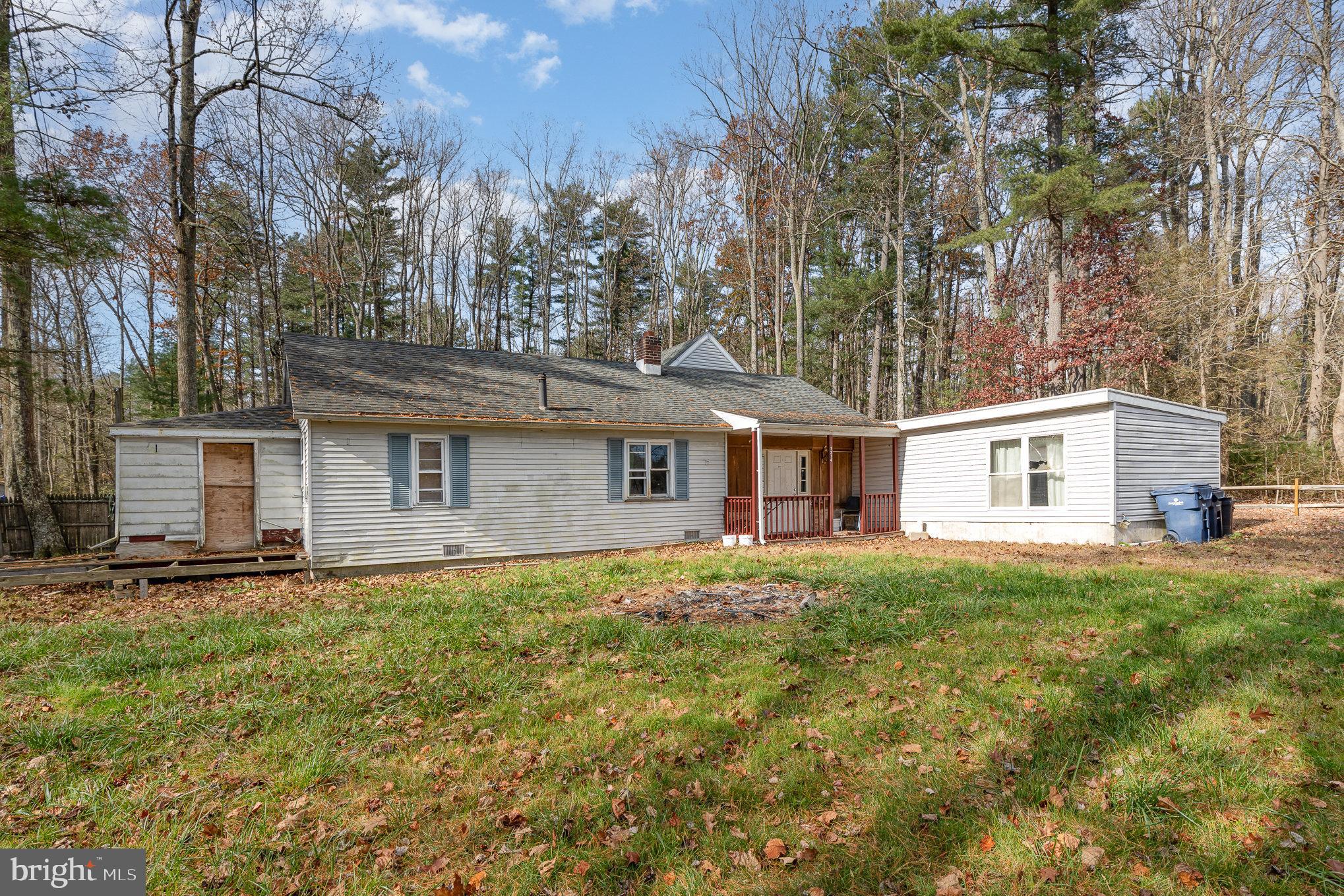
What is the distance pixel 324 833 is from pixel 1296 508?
21.1 metres

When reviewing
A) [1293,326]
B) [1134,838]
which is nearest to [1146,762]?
[1134,838]

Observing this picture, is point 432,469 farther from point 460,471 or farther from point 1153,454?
point 1153,454

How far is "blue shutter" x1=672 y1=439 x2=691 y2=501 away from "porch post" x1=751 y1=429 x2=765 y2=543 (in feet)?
5.01

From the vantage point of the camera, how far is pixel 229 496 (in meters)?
12.1

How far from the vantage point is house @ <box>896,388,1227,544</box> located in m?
11.9

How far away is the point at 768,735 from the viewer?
4.16 metres

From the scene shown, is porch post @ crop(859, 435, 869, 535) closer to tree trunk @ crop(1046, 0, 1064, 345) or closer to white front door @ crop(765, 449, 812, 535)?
white front door @ crop(765, 449, 812, 535)

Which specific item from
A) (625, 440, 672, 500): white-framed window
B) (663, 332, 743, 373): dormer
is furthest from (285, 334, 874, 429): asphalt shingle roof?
(663, 332, 743, 373): dormer

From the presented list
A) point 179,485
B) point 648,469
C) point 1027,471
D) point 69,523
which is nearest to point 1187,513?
point 1027,471

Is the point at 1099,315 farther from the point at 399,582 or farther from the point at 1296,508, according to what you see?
the point at 399,582

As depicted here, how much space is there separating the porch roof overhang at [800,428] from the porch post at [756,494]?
0.25 m

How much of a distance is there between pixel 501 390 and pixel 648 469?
3.78 meters

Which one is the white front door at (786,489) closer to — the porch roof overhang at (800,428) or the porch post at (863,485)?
the porch roof overhang at (800,428)

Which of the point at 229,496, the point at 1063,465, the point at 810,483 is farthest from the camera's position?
the point at 810,483
